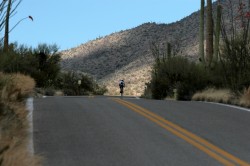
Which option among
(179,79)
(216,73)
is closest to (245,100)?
(216,73)

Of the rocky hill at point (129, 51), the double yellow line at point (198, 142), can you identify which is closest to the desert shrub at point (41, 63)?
the double yellow line at point (198, 142)

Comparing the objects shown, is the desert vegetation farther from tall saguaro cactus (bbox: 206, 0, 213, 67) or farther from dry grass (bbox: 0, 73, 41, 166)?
dry grass (bbox: 0, 73, 41, 166)

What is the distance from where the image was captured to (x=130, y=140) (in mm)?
11227

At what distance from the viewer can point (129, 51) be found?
98.4 metres

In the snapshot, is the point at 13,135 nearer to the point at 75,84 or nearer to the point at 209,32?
the point at 209,32

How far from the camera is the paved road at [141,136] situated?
935 cm

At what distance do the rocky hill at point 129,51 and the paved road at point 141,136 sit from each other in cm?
6026

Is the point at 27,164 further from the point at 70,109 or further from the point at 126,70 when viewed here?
the point at 126,70

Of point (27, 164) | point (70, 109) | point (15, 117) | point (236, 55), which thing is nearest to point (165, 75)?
point (236, 55)

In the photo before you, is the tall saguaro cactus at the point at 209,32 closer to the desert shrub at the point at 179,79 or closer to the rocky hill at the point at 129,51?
the desert shrub at the point at 179,79

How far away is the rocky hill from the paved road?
198 ft

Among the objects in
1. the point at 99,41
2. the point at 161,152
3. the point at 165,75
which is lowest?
the point at 161,152

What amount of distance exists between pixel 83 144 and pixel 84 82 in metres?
47.5

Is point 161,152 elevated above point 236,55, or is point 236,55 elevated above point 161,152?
point 236,55
